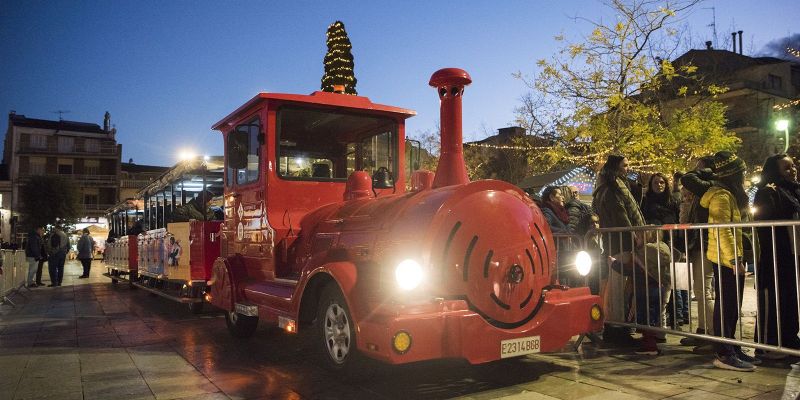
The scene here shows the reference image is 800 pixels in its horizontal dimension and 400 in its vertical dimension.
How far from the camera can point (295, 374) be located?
4965 mm

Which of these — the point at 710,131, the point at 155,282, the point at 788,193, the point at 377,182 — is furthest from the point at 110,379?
the point at 710,131

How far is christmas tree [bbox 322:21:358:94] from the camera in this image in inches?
870

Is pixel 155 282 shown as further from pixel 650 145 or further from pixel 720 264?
pixel 650 145

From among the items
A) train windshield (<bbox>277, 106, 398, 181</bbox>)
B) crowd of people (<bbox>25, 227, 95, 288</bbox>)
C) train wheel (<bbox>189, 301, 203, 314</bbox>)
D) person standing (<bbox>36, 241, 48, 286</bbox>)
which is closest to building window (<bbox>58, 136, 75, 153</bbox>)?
person standing (<bbox>36, 241, 48, 286</bbox>)

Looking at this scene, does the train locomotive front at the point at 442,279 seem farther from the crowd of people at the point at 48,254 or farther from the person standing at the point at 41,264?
the person standing at the point at 41,264

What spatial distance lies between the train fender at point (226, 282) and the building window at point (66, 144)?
64.1 metres

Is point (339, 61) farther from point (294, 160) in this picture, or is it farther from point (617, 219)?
point (617, 219)

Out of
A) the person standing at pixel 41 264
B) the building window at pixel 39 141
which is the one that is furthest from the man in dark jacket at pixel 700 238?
the building window at pixel 39 141

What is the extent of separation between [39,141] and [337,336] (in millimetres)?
68168

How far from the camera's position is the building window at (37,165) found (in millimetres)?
59125

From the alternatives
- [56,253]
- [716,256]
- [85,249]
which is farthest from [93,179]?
[716,256]

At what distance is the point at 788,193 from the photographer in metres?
5.12

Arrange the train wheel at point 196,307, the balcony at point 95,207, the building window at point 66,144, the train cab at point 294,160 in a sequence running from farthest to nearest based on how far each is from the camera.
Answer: the building window at point 66,144
the balcony at point 95,207
the train wheel at point 196,307
the train cab at point 294,160

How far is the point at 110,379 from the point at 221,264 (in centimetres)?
195
